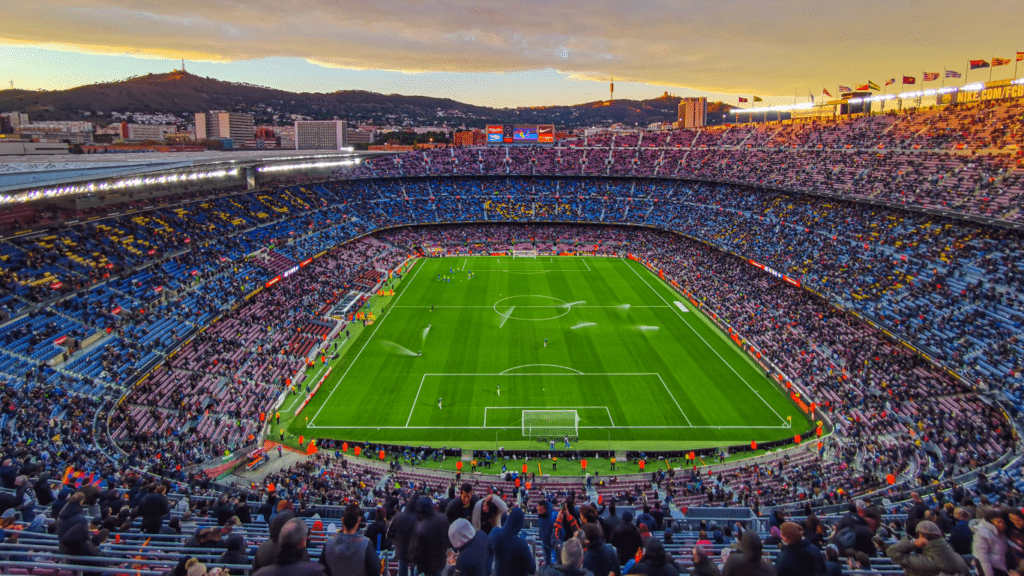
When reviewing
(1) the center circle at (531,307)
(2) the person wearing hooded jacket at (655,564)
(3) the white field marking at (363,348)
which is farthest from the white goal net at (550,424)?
(2) the person wearing hooded jacket at (655,564)

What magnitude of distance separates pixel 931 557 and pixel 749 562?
7.77 ft

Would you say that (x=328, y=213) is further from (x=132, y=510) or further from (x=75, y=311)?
(x=132, y=510)

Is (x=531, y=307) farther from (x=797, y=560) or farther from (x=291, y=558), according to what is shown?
(x=291, y=558)

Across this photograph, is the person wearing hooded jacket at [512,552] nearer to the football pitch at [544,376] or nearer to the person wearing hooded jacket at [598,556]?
the person wearing hooded jacket at [598,556]

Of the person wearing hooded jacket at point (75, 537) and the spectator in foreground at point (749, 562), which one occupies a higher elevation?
the spectator in foreground at point (749, 562)

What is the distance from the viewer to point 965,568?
6941 mm

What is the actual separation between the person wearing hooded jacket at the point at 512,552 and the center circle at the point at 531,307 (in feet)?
143

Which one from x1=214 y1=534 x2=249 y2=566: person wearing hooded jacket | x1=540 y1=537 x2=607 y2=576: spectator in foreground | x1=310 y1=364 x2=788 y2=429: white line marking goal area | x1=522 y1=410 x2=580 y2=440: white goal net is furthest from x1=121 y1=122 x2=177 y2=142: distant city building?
x1=540 y1=537 x2=607 y2=576: spectator in foreground

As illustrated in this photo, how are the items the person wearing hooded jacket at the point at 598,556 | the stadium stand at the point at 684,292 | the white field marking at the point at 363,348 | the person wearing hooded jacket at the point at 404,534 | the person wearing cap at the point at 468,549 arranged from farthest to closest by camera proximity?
the white field marking at the point at 363,348 < the stadium stand at the point at 684,292 < the person wearing hooded jacket at the point at 404,534 < the person wearing hooded jacket at the point at 598,556 < the person wearing cap at the point at 468,549

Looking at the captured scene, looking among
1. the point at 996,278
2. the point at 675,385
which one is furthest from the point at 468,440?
the point at 996,278

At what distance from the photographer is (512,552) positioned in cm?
698

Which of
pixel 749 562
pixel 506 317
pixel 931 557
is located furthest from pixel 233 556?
pixel 506 317

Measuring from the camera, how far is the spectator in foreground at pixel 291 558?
5840mm

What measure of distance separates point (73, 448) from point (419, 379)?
18948mm
